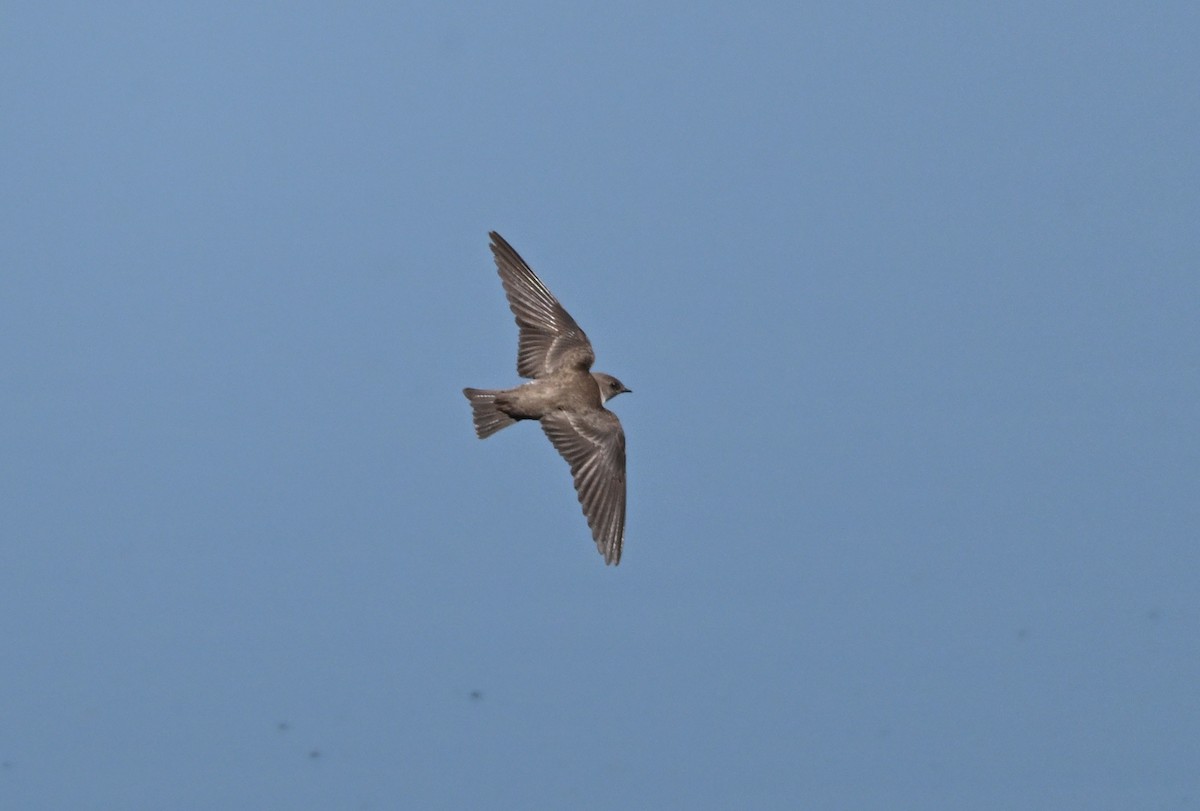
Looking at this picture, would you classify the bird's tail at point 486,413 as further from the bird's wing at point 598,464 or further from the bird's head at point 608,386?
the bird's head at point 608,386

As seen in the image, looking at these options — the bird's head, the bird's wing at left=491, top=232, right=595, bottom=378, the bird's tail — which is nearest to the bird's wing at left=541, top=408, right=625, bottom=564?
the bird's tail

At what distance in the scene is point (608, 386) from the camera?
37.1 ft

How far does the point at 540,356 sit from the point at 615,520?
5.11ft

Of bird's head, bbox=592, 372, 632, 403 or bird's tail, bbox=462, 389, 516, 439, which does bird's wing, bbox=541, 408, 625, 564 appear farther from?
bird's head, bbox=592, 372, 632, 403

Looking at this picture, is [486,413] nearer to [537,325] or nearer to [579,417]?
[579,417]

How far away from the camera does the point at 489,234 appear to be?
11703mm

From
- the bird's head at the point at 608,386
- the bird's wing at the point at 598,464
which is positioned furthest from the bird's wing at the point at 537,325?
the bird's wing at the point at 598,464

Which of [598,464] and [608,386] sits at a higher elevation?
[608,386]

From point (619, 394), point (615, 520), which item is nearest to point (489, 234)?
point (619, 394)

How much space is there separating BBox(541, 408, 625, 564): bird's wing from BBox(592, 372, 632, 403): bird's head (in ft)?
1.58

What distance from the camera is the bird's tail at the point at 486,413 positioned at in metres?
10.6

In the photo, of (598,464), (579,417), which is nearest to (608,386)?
(579,417)

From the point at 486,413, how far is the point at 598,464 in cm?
87

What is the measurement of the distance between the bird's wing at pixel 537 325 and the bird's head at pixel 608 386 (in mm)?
130
